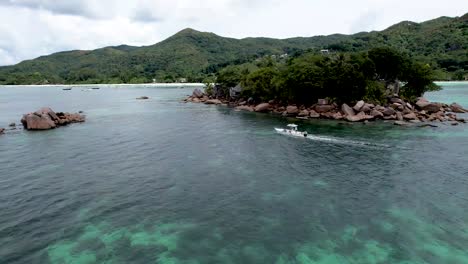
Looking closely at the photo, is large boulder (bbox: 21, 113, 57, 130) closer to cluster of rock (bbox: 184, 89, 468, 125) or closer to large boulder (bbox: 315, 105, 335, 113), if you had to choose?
cluster of rock (bbox: 184, 89, 468, 125)

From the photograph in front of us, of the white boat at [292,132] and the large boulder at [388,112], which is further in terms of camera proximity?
the large boulder at [388,112]

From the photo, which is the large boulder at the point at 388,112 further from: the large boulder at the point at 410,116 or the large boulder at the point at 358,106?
the large boulder at the point at 358,106

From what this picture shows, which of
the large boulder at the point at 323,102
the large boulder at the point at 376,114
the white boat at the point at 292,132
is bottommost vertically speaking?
the white boat at the point at 292,132

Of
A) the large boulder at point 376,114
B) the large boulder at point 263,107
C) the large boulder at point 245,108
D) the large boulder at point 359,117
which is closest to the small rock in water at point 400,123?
the large boulder at point 376,114

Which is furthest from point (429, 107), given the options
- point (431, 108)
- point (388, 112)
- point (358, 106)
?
point (358, 106)

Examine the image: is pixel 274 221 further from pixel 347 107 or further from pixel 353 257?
pixel 347 107

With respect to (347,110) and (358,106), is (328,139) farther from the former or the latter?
(358,106)
